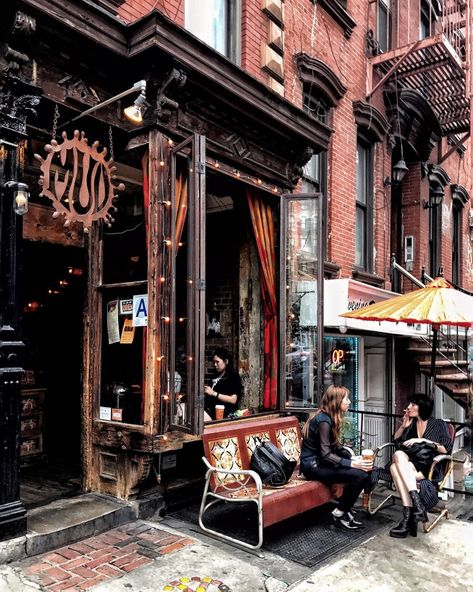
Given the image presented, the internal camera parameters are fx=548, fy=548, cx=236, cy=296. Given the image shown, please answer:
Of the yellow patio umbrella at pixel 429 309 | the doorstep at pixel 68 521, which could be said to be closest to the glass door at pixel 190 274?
the doorstep at pixel 68 521

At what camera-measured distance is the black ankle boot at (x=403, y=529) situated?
5523 millimetres

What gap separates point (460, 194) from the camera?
635 inches

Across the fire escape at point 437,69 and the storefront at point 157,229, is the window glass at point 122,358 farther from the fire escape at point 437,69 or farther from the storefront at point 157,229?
the fire escape at point 437,69

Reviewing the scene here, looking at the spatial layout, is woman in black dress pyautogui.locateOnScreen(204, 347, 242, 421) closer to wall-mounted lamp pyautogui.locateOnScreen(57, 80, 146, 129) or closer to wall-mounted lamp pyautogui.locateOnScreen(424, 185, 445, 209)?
wall-mounted lamp pyautogui.locateOnScreen(57, 80, 146, 129)

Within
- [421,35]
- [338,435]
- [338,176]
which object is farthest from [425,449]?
[421,35]

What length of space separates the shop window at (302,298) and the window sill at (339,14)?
4251mm

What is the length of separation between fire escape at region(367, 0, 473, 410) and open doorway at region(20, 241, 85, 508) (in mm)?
6478

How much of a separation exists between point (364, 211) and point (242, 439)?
6.53 m

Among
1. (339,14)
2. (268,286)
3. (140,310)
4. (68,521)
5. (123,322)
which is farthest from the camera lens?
(339,14)

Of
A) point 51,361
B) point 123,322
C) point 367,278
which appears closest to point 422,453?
point 123,322

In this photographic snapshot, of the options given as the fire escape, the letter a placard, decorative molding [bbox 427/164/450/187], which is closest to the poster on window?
the letter a placard

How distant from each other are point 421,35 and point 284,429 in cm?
1187

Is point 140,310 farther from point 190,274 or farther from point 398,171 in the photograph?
point 398,171

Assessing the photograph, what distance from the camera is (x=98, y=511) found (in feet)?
17.4
